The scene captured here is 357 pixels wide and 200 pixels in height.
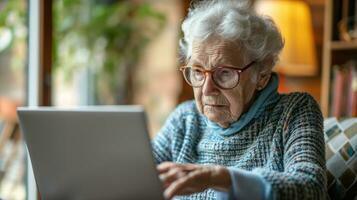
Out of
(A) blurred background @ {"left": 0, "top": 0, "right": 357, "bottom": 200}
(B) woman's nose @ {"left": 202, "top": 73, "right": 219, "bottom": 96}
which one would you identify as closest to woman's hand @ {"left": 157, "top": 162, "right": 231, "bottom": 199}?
(B) woman's nose @ {"left": 202, "top": 73, "right": 219, "bottom": 96}

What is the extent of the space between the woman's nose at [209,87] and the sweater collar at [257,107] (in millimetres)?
105

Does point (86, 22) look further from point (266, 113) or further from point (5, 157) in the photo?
point (266, 113)

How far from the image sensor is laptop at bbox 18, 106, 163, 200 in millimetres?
992

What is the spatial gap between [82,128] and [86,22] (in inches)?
95.5

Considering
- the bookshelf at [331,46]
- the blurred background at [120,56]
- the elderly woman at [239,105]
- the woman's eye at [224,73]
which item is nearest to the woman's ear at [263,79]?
the elderly woman at [239,105]

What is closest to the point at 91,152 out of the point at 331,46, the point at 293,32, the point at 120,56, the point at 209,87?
the point at 209,87

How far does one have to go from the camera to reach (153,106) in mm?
3699

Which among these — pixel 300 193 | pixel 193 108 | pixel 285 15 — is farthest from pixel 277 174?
pixel 285 15

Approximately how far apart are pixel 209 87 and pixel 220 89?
3 centimetres

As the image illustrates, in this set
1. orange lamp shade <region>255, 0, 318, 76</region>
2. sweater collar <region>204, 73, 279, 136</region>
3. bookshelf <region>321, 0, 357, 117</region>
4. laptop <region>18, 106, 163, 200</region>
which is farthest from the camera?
orange lamp shade <region>255, 0, 318, 76</region>

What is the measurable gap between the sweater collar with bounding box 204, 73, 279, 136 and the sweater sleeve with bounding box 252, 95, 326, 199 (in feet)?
0.35

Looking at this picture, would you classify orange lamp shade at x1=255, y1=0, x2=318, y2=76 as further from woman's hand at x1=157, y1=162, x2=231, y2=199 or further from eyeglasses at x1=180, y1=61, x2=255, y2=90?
woman's hand at x1=157, y1=162, x2=231, y2=199

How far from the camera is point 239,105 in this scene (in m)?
1.38

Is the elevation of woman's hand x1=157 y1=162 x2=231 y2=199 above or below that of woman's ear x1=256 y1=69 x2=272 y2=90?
below
